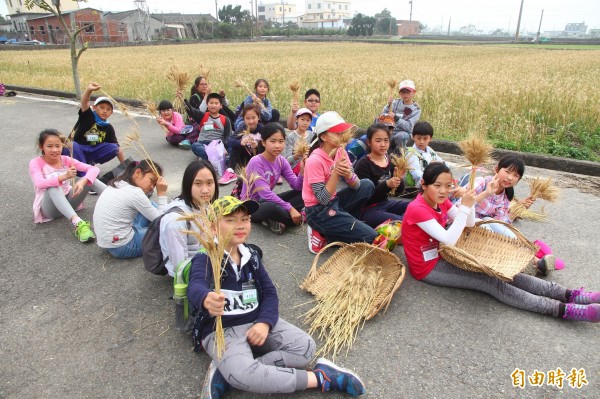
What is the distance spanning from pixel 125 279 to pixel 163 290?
1.36ft

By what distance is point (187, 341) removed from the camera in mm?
2848

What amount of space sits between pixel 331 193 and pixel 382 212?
0.88 meters

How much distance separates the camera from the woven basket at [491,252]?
3.02 meters

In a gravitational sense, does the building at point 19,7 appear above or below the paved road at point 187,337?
above

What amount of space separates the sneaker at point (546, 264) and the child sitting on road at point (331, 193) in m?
1.39

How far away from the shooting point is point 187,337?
9.45 feet

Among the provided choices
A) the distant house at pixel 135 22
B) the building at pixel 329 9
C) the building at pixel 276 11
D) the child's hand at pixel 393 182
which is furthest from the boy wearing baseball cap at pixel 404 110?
the building at pixel 276 11

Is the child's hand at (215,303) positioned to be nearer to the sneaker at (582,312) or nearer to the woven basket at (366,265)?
the woven basket at (366,265)

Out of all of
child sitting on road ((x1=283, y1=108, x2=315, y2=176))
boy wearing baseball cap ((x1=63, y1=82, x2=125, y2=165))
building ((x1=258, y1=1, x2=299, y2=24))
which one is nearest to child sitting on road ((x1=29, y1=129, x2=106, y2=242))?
boy wearing baseball cap ((x1=63, y1=82, x2=125, y2=165))

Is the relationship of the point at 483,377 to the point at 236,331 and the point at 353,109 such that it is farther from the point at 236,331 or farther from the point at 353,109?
the point at 353,109

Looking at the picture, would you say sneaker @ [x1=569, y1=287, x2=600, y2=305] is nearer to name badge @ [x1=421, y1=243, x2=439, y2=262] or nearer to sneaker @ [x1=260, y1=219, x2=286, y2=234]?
name badge @ [x1=421, y1=243, x2=439, y2=262]

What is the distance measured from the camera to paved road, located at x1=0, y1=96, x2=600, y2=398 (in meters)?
2.48

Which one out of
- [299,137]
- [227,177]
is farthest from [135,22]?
[299,137]

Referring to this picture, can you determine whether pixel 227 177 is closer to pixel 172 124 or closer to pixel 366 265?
pixel 172 124
